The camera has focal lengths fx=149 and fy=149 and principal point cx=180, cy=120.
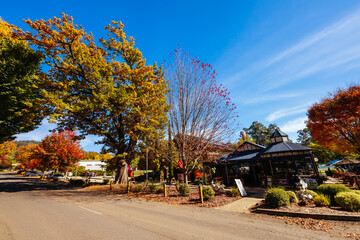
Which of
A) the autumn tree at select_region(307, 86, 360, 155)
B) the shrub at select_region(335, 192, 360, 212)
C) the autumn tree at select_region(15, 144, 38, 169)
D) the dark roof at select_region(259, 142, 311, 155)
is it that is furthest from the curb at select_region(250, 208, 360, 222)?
the autumn tree at select_region(15, 144, 38, 169)

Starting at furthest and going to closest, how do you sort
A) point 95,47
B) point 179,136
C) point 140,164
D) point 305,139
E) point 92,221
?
1. point 305,139
2. point 140,164
3. point 95,47
4. point 179,136
5. point 92,221

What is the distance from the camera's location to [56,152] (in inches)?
978

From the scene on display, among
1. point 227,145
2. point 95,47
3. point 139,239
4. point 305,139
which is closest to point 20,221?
point 139,239

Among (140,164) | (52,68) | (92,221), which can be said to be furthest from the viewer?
(140,164)

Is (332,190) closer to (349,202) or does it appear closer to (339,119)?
(349,202)

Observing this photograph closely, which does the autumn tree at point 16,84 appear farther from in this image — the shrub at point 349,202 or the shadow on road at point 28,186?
the shrub at point 349,202

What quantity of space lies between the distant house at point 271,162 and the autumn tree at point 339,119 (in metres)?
4.06

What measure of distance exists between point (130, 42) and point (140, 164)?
23.8 metres

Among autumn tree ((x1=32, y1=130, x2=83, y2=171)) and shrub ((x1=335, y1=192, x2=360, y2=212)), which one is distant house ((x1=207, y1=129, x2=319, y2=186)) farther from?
autumn tree ((x1=32, y1=130, x2=83, y2=171))

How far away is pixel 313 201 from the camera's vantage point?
7.75 metres

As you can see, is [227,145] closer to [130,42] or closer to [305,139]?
[130,42]

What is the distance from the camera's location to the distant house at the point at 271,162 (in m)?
14.1

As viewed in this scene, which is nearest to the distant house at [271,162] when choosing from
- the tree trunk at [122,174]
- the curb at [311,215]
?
the curb at [311,215]

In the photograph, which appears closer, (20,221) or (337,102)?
(20,221)
